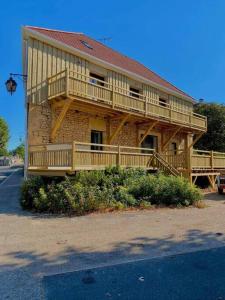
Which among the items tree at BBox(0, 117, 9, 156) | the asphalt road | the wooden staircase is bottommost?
the asphalt road

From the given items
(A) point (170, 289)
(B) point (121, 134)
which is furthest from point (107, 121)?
(A) point (170, 289)

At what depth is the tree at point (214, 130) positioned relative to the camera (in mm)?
26828

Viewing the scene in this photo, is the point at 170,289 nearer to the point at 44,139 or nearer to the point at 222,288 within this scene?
the point at 222,288

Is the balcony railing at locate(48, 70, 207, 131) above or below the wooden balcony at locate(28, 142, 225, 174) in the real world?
above

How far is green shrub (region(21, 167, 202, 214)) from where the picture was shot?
922 cm

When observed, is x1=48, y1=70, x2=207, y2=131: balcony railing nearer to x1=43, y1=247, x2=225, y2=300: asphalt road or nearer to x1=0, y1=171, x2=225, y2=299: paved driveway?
x1=0, y1=171, x2=225, y2=299: paved driveway

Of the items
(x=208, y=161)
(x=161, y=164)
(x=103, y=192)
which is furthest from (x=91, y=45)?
(x=103, y=192)

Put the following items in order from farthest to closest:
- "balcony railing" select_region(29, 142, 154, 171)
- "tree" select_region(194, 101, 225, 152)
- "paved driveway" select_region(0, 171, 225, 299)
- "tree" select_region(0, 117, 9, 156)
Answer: "tree" select_region(0, 117, 9, 156)
"tree" select_region(194, 101, 225, 152)
"balcony railing" select_region(29, 142, 154, 171)
"paved driveway" select_region(0, 171, 225, 299)

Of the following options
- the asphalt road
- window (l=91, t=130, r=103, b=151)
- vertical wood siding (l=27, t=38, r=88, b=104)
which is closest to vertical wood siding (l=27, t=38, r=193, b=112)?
vertical wood siding (l=27, t=38, r=88, b=104)

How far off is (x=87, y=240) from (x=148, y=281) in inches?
96.7

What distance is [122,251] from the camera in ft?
16.7

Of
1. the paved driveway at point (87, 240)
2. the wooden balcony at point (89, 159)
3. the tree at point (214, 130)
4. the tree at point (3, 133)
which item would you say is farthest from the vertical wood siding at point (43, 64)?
the tree at point (3, 133)

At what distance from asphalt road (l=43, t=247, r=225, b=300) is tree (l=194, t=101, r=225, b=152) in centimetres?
2410

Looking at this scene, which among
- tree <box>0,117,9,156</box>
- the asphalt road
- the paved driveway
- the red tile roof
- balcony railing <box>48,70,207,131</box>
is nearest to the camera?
the asphalt road
